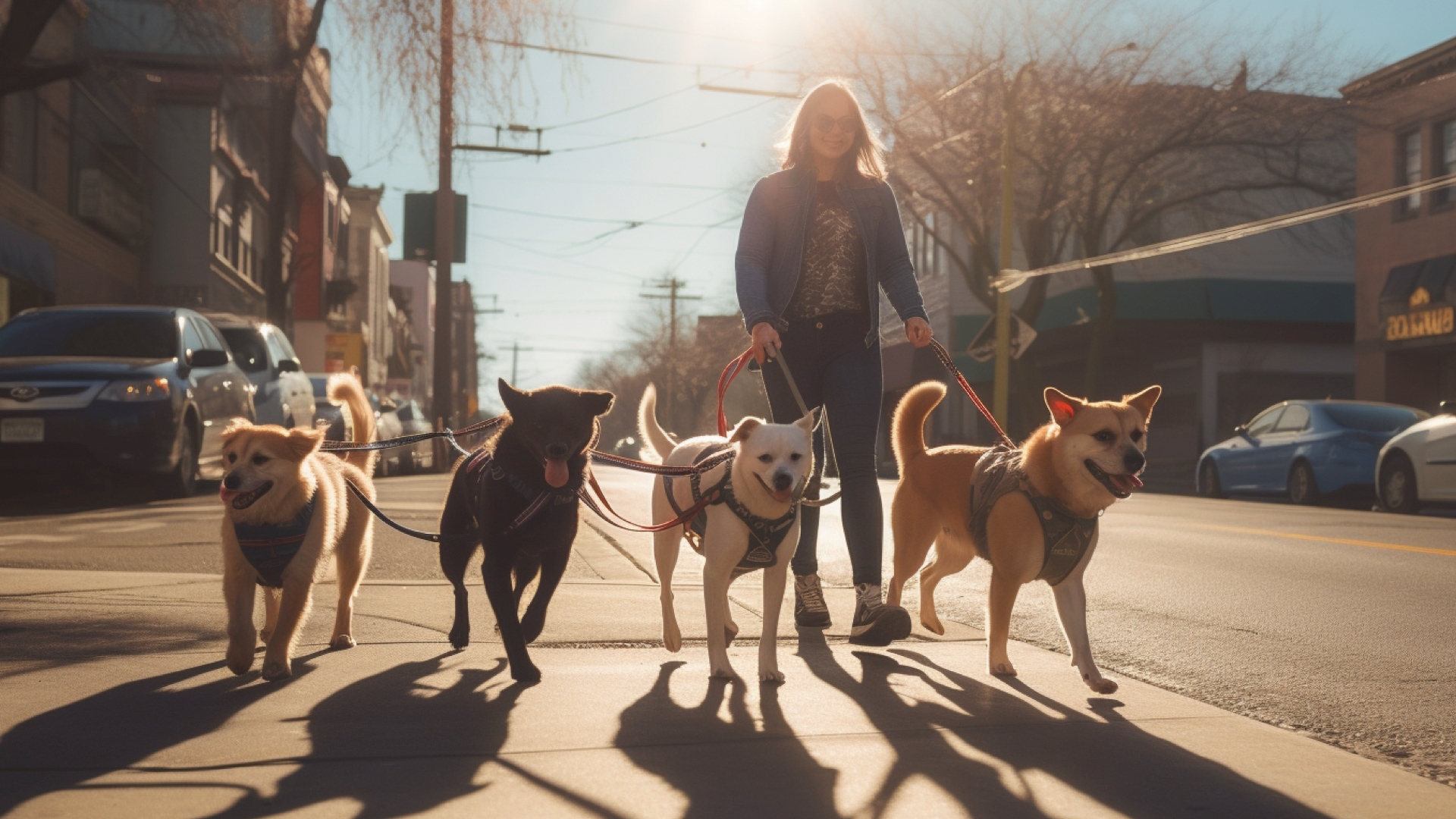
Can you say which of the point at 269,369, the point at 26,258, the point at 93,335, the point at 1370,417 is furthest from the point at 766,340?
the point at 26,258

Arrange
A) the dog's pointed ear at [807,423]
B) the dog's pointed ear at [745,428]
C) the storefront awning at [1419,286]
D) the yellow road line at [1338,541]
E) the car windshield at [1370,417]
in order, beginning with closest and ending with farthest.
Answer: the dog's pointed ear at [745,428] → the dog's pointed ear at [807,423] → the yellow road line at [1338,541] → the car windshield at [1370,417] → the storefront awning at [1419,286]

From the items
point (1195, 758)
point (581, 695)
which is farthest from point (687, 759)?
point (1195, 758)

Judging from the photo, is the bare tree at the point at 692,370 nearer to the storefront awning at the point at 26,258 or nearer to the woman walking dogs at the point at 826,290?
the storefront awning at the point at 26,258

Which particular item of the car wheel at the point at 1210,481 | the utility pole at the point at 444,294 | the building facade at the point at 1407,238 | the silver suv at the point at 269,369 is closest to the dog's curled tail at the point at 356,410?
the silver suv at the point at 269,369

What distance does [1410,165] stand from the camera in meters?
27.9

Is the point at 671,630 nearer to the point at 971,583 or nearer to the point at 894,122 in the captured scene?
the point at 971,583

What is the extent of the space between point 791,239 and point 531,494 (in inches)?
67.0

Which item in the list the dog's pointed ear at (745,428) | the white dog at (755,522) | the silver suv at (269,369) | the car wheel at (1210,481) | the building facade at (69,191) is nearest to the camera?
the white dog at (755,522)

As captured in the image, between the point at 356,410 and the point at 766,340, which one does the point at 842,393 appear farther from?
the point at 356,410

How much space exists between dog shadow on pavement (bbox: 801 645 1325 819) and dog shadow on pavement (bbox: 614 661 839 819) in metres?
0.20

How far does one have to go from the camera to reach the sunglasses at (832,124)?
18.3ft

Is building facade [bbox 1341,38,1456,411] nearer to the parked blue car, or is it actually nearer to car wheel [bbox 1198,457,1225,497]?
car wheel [bbox 1198,457,1225,497]

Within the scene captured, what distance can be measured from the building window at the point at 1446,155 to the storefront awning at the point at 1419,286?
128 centimetres

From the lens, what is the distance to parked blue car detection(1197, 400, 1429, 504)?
1652 centimetres
